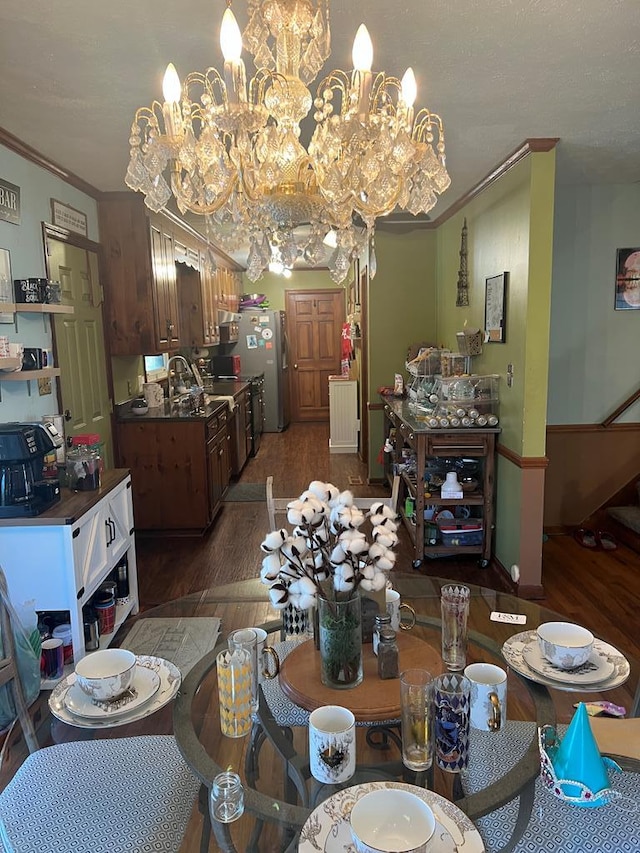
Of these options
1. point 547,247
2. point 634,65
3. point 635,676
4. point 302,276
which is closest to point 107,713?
point 635,676

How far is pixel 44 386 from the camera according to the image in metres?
3.23

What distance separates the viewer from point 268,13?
1583mm

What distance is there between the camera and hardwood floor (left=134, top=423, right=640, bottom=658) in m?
3.23

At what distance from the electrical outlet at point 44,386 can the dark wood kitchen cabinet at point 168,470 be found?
3.61 ft

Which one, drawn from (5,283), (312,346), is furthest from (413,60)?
(312,346)

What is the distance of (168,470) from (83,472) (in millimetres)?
1623

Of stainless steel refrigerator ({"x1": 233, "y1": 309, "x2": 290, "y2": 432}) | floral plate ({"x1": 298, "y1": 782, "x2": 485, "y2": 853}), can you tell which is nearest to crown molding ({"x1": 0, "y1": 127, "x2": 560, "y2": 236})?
floral plate ({"x1": 298, "y1": 782, "x2": 485, "y2": 853})

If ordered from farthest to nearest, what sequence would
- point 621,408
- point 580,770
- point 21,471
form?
1. point 621,408
2. point 21,471
3. point 580,770

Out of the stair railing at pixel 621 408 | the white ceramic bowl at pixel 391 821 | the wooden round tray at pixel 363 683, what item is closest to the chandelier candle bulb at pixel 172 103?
the wooden round tray at pixel 363 683

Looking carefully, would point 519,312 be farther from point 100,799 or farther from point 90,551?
point 100,799

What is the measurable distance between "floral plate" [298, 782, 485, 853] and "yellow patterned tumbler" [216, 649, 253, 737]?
34 centimetres

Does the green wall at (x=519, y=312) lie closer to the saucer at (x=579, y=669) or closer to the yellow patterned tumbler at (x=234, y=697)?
the saucer at (x=579, y=669)

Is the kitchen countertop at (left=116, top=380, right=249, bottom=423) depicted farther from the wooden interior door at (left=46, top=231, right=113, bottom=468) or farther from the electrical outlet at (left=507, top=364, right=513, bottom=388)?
the electrical outlet at (left=507, top=364, right=513, bottom=388)

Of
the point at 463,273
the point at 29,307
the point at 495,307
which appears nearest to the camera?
the point at 29,307
